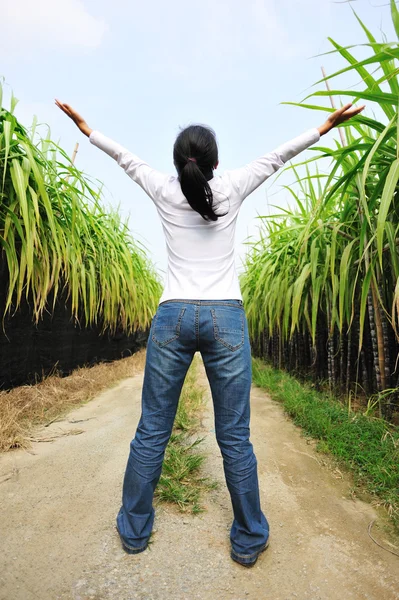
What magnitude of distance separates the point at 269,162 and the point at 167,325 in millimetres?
556

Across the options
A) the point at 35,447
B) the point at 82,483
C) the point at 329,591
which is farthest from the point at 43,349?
the point at 329,591

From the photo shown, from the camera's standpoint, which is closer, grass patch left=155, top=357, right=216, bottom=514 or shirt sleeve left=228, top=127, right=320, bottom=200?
shirt sleeve left=228, top=127, right=320, bottom=200

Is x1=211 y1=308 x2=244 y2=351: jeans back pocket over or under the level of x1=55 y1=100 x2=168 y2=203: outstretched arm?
under

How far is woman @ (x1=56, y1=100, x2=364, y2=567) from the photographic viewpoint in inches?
42.3

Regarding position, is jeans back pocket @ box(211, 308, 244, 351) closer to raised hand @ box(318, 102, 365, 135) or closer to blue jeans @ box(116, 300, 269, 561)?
blue jeans @ box(116, 300, 269, 561)

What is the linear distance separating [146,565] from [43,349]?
6.13 feet

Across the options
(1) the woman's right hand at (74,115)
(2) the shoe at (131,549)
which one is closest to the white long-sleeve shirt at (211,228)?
(1) the woman's right hand at (74,115)

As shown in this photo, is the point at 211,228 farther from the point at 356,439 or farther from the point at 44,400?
the point at 44,400

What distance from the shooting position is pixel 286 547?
1152mm

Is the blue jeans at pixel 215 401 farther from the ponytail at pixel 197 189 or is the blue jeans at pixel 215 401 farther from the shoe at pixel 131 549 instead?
the ponytail at pixel 197 189

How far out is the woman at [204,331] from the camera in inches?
42.3

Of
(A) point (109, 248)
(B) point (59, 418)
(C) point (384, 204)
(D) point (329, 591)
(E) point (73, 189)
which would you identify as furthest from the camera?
(A) point (109, 248)

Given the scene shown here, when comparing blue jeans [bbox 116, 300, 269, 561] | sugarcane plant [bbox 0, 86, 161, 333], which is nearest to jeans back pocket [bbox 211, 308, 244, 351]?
blue jeans [bbox 116, 300, 269, 561]

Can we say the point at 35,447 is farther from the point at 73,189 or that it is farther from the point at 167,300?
the point at 73,189
